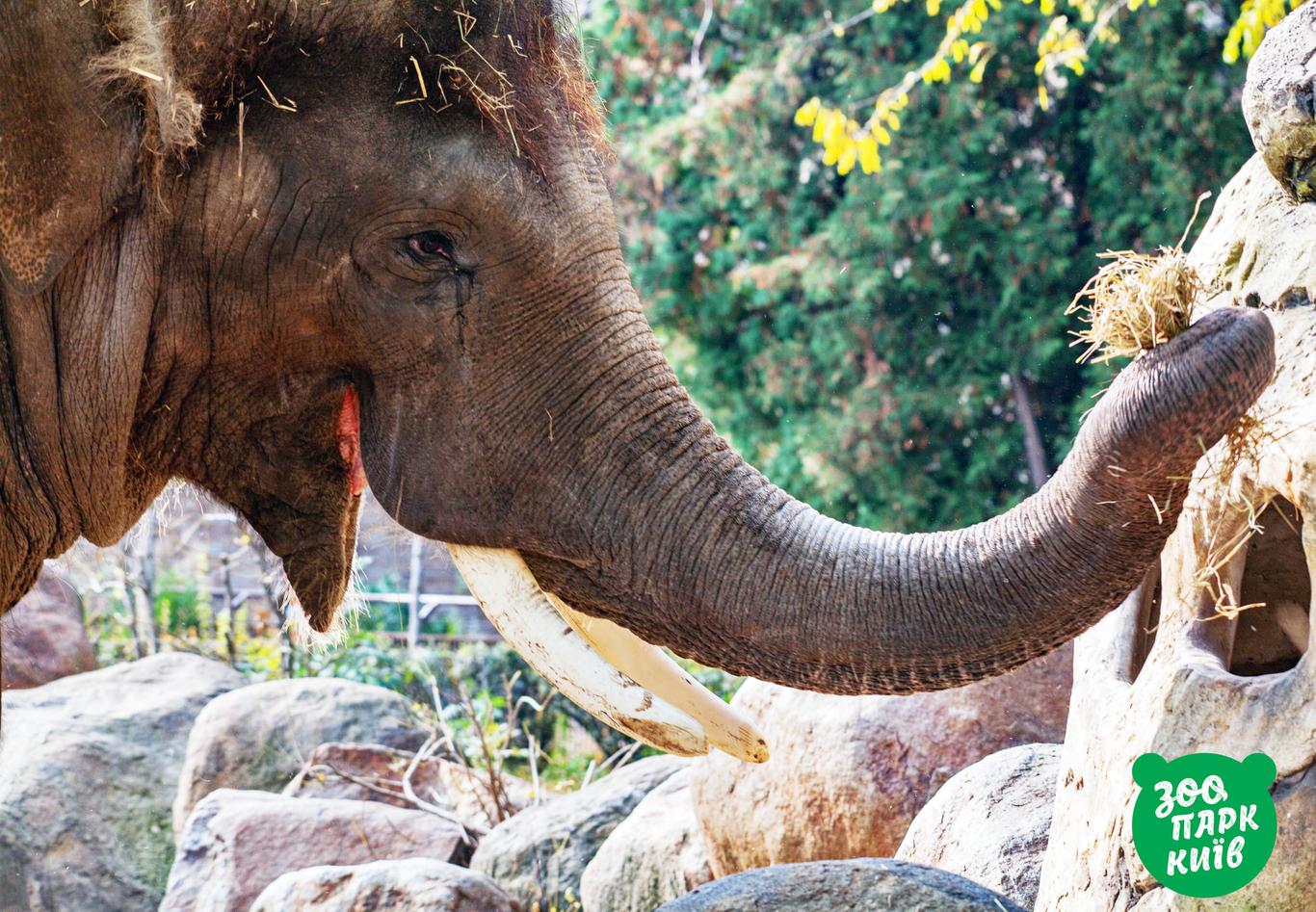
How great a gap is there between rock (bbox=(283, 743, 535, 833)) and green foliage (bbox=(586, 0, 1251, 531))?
4.25m

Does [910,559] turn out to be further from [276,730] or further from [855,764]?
[276,730]

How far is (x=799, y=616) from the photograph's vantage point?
8.21 ft

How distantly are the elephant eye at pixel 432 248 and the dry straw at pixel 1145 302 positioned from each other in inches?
40.2

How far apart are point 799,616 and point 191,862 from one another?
4.08 meters

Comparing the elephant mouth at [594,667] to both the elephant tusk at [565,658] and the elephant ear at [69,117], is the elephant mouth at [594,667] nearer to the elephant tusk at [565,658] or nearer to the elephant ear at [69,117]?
the elephant tusk at [565,658]

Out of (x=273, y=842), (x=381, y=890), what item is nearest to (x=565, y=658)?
(x=381, y=890)

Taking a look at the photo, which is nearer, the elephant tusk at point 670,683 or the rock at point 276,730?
the elephant tusk at point 670,683

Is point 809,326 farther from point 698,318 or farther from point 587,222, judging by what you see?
point 587,222

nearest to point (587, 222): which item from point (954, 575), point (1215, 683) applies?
point (954, 575)

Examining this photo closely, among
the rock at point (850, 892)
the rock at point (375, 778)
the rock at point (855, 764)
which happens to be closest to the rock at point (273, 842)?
the rock at point (375, 778)

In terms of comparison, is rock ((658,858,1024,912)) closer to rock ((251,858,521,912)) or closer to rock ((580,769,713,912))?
rock ((251,858,521,912))

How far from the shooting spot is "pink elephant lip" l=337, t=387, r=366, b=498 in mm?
2699

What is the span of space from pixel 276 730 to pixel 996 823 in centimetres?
436

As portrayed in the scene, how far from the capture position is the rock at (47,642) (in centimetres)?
994
